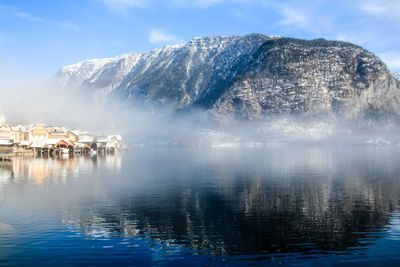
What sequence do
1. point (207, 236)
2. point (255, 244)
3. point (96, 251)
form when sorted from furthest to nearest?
1. point (207, 236)
2. point (255, 244)
3. point (96, 251)

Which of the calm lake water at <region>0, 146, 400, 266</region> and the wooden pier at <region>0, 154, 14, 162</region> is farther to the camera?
the wooden pier at <region>0, 154, 14, 162</region>

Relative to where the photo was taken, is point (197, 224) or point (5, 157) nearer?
point (197, 224)

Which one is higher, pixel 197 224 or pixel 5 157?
pixel 5 157

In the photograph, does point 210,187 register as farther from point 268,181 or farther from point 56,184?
point 56,184

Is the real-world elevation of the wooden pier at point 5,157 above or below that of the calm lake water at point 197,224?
above

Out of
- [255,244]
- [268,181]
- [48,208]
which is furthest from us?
[268,181]

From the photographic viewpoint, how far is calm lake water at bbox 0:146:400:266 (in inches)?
1640

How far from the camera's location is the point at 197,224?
5506 cm

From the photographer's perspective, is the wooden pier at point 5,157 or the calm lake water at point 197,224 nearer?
the calm lake water at point 197,224

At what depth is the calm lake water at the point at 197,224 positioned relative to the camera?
41.7m

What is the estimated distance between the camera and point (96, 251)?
4300 cm

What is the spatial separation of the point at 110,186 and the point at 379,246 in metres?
56.1

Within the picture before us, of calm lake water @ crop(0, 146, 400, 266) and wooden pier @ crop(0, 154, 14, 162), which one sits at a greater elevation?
wooden pier @ crop(0, 154, 14, 162)

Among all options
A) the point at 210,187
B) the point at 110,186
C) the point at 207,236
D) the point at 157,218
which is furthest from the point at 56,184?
the point at 207,236
